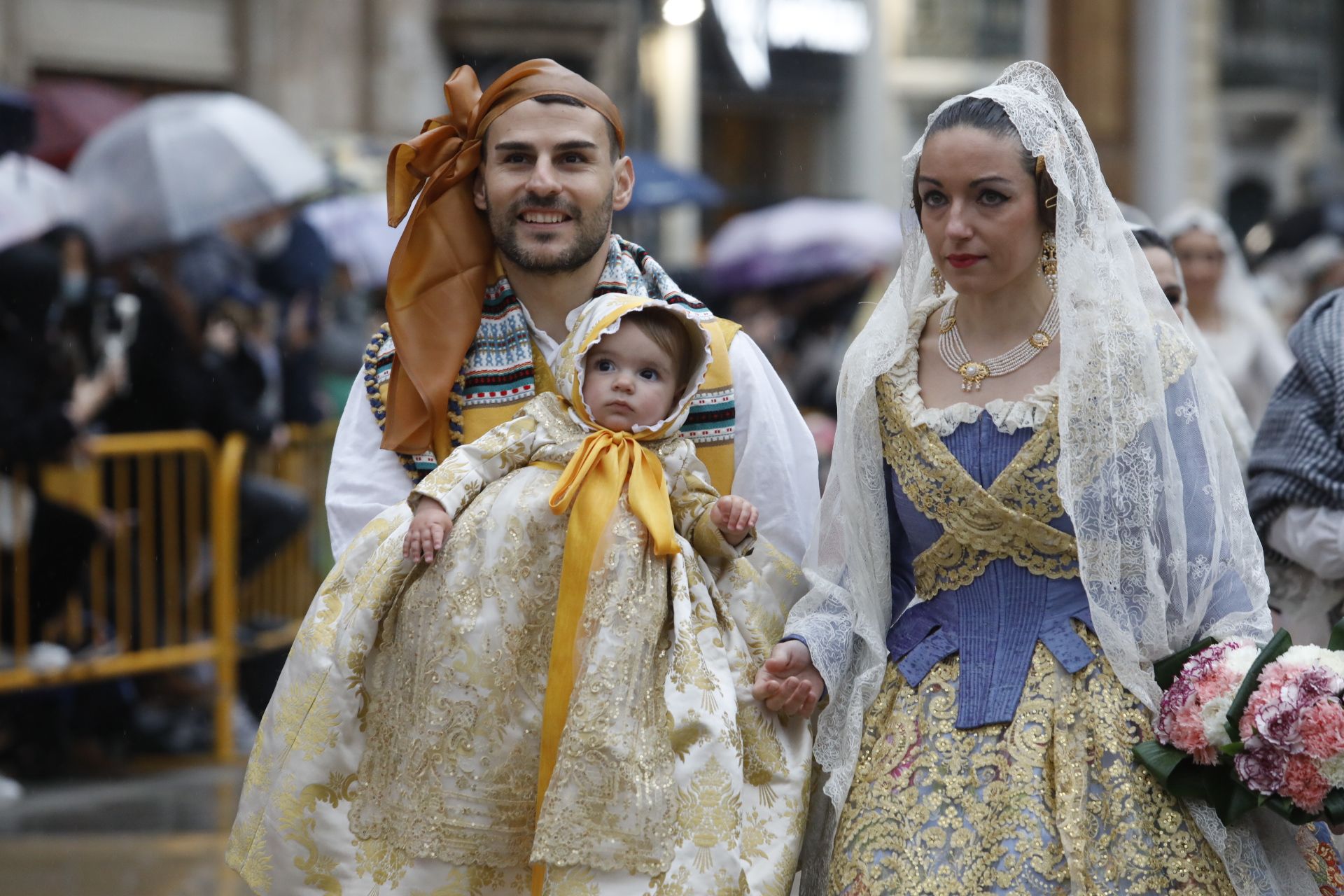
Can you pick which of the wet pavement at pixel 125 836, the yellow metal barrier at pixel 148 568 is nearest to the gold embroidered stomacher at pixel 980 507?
the wet pavement at pixel 125 836

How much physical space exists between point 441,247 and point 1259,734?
2.07 m

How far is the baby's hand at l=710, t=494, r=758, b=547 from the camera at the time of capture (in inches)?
143

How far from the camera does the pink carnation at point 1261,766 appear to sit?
10.7 feet

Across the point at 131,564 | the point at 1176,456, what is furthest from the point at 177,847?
the point at 1176,456

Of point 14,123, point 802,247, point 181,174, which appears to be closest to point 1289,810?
point 14,123

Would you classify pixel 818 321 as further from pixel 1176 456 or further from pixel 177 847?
pixel 1176 456

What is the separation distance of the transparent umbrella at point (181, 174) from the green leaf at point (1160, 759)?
6.55 metres

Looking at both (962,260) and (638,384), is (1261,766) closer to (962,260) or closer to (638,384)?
(962,260)

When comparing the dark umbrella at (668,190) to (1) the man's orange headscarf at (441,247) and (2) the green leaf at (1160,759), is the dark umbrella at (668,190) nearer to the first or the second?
(1) the man's orange headscarf at (441,247)

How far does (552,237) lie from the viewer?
404cm

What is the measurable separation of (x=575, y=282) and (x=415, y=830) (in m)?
1.30

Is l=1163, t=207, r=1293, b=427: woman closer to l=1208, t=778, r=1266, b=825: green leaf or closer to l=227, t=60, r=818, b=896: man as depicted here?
l=227, t=60, r=818, b=896: man

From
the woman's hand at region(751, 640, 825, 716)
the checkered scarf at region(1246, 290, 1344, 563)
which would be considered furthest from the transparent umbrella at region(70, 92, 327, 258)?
the woman's hand at region(751, 640, 825, 716)

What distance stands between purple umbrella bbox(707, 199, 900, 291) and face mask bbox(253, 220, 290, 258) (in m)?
5.94
